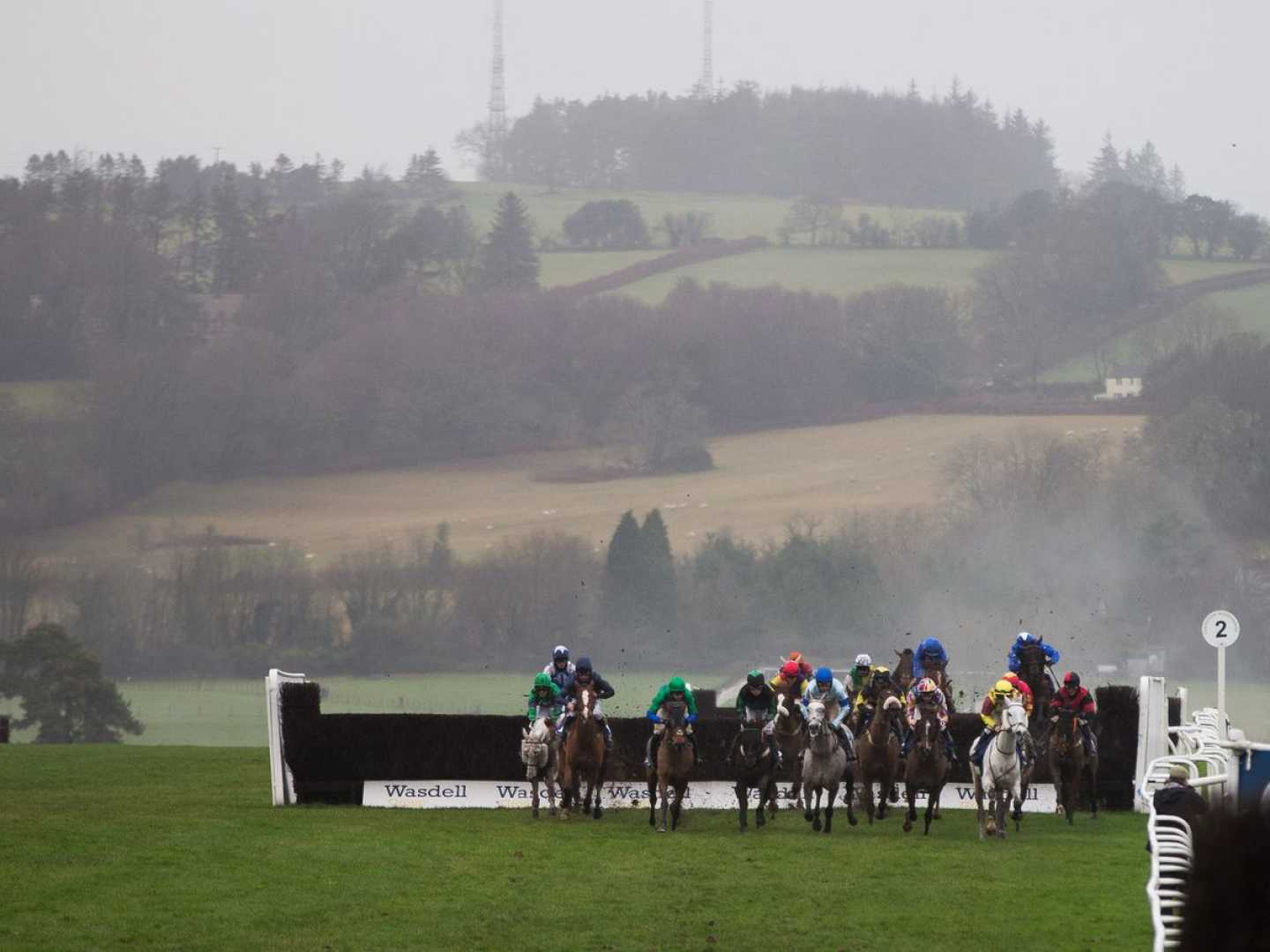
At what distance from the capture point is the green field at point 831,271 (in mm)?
145500

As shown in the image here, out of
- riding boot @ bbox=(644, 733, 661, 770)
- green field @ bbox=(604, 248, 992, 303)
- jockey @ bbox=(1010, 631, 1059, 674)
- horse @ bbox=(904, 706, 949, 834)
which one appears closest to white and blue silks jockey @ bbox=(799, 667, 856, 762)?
horse @ bbox=(904, 706, 949, 834)

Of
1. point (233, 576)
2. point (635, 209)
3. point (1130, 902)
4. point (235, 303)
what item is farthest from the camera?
point (635, 209)

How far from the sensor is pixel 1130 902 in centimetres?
1385

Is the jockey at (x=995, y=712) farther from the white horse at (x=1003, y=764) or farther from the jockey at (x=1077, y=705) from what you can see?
the jockey at (x=1077, y=705)

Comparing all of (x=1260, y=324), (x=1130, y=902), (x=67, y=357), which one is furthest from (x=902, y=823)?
(x=67, y=357)

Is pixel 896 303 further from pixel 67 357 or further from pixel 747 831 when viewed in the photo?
pixel 747 831

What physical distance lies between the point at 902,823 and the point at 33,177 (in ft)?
483

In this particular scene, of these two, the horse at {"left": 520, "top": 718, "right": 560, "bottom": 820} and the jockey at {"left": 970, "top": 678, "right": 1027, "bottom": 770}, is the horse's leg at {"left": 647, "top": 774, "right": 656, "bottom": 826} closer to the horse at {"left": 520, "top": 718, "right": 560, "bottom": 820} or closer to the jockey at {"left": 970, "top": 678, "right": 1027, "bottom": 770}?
the horse at {"left": 520, "top": 718, "right": 560, "bottom": 820}

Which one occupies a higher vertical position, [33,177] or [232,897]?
[33,177]

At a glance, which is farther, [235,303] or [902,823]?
[235,303]

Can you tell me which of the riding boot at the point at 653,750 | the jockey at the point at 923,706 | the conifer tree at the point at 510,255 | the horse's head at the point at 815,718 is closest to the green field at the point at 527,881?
the riding boot at the point at 653,750

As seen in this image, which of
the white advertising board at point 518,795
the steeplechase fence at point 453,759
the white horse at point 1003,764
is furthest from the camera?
the white advertising board at point 518,795

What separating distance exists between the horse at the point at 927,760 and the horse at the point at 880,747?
0.43 m

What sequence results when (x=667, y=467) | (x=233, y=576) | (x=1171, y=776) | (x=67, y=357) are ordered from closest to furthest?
(x=1171, y=776) < (x=233, y=576) < (x=667, y=467) < (x=67, y=357)
